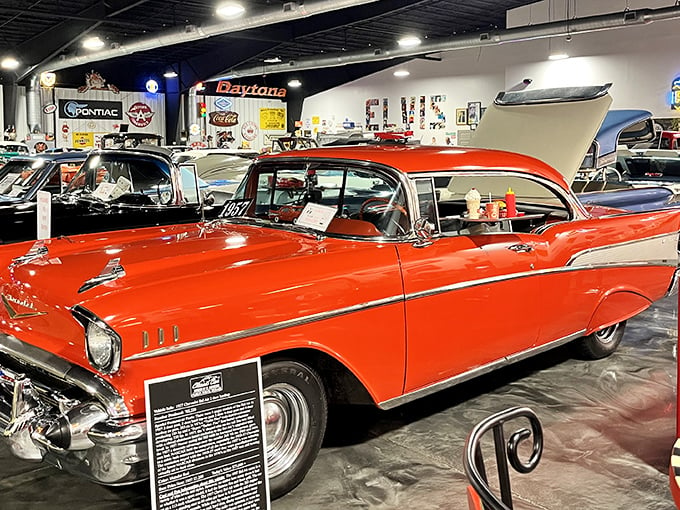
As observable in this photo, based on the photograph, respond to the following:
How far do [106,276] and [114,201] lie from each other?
4079 mm

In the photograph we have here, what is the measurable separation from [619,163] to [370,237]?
7890mm

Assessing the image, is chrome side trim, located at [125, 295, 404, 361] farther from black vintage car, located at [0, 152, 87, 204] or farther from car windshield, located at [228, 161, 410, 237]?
black vintage car, located at [0, 152, 87, 204]

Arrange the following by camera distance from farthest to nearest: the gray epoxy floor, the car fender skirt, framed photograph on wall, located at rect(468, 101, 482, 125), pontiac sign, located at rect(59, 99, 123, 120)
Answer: pontiac sign, located at rect(59, 99, 123, 120) < framed photograph on wall, located at rect(468, 101, 482, 125) < the car fender skirt < the gray epoxy floor

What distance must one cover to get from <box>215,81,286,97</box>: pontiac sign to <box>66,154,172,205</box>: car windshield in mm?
21235

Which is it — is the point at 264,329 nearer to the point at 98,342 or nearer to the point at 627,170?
the point at 98,342

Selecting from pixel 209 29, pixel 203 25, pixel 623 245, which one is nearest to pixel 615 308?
pixel 623 245

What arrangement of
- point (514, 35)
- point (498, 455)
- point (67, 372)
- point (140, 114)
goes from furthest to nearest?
point (140, 114) < point (514, 35) < point (67, 372) < point (498, 455)

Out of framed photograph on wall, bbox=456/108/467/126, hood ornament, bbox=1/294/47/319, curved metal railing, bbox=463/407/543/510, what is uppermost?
framed photograph on wall, bbox=456/108/467/126

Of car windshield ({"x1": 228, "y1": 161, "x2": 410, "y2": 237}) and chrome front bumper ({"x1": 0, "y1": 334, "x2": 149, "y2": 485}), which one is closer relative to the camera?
chrome front bumper ({"x1": 0, "y1": 334, "x2": 149, "y2": 485})

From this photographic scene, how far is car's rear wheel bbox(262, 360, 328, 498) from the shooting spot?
310 cm

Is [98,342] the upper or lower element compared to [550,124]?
lower

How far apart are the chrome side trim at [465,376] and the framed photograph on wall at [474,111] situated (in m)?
17.7

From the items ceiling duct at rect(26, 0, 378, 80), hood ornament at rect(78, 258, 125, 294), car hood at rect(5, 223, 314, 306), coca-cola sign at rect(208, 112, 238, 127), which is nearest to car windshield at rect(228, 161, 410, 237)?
car hood at rect(5, 223, 314, 306)

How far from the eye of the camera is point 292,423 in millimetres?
3203
